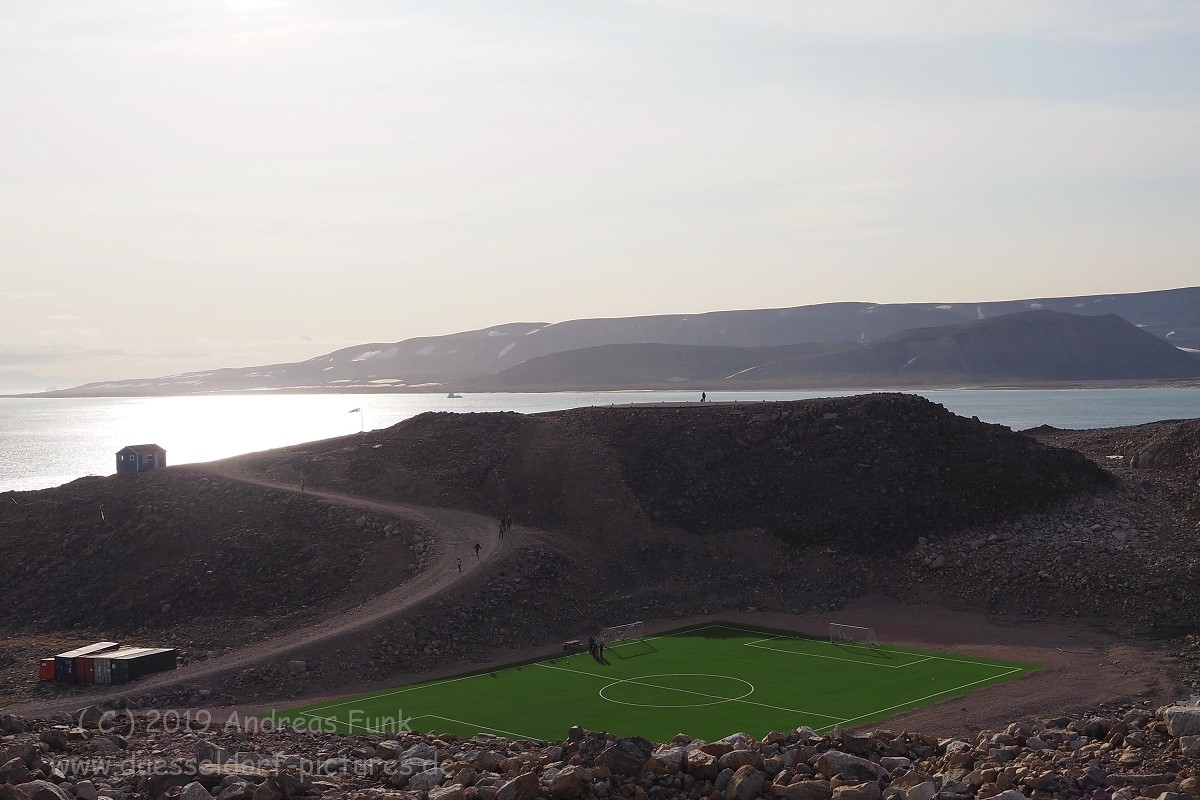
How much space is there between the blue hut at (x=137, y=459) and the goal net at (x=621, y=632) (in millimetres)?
29606

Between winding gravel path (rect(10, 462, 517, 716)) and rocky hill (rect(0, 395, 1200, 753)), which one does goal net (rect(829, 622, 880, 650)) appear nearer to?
rocky hill (rect(0, 395, 1200, 753))

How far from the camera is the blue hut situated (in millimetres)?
62594

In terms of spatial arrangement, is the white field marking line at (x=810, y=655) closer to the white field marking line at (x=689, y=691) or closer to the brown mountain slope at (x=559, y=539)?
the brown mountain slope at (x=559, y=539)

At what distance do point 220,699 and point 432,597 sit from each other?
33.2 feet

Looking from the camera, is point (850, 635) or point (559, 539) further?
point (559, 539)

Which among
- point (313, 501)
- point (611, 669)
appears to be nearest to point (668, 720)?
point (611, 669)

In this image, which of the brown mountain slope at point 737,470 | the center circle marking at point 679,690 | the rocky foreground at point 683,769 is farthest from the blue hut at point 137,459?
the rocky foreground at point 683,769

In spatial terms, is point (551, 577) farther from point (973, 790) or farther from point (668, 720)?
point (973, 790)

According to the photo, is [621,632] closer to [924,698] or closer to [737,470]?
[924,698]

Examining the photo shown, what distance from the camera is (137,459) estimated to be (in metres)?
62.8

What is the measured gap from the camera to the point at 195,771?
20.3m

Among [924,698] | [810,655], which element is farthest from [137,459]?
[924,698]

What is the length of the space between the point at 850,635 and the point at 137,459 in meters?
39.1

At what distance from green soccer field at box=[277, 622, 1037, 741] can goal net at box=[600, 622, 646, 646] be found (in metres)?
0.67
